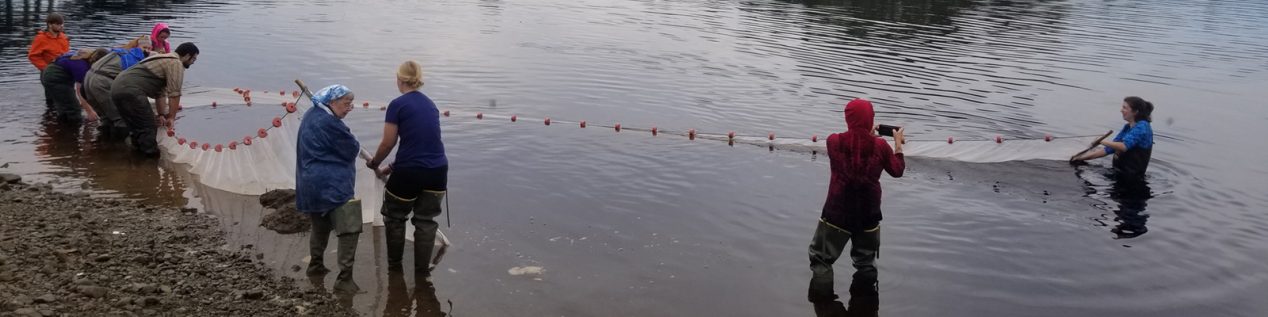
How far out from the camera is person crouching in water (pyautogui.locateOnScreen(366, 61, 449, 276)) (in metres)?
6.73

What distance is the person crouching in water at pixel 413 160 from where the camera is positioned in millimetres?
6734

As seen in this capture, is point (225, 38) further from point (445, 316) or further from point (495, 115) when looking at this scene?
point (445, 316)

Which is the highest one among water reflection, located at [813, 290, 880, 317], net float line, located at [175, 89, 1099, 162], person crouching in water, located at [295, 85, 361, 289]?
person crouching in water, located at [295, 85, 361, 289]

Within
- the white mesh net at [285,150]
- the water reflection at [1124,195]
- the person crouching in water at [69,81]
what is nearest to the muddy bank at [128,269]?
the white mesh net at [285,150]

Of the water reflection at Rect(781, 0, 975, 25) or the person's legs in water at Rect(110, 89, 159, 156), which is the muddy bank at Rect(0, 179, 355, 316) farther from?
the water reflection at Rect(781, 0, 975, 25)

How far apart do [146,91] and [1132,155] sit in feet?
40.3

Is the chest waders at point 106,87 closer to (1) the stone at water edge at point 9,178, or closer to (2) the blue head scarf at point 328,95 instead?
(1) the stone at water edge at point 9,178

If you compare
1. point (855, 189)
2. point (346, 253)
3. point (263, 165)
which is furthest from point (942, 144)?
point (346, 253)

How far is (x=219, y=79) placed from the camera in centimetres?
1930

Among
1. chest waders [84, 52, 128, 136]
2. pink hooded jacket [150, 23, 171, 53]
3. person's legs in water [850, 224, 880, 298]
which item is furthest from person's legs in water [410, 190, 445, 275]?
chest waders [84, 52, 128, 136]

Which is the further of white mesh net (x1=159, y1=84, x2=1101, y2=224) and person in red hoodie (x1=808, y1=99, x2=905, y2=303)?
white mesh net (x1=159, y1=84, x2=1101, y2=224)

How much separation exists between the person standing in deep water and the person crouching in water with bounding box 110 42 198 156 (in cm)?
1117

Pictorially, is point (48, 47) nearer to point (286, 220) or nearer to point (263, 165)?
point (263, 165)

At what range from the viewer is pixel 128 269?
6.95m
